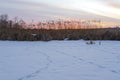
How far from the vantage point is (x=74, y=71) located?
597 cm

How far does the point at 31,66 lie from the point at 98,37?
38.8 feet

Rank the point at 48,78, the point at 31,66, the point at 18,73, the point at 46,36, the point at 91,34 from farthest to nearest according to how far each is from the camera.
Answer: the point at 91,34
the point at 46,36
the point at 31,66
the point at 18,73
the point at 48,78

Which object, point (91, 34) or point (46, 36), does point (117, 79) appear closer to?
point (46, 36)

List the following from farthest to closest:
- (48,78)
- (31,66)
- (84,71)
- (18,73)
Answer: (31,66)
(84,71)
(18,73)
(48,78)

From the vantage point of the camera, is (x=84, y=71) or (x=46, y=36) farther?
(x=46, y=36)

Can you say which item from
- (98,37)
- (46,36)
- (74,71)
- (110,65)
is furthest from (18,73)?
(98,37)

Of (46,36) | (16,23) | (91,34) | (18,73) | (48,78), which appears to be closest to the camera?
(48,78)

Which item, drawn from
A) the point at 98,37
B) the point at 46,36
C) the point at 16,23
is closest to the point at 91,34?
the point at 98,37

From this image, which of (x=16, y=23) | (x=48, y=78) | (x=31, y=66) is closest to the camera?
(x=48, y=78)

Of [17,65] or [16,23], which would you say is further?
[16,23]

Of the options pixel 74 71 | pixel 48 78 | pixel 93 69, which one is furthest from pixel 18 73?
pixel 93 69

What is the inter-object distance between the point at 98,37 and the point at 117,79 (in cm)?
1280

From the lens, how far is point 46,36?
16875mm

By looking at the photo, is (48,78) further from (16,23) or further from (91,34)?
(16,23)
